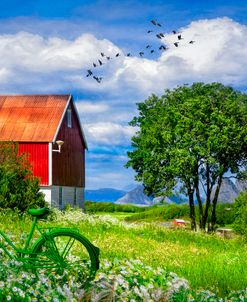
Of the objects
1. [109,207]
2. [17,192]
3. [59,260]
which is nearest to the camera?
[59,260]

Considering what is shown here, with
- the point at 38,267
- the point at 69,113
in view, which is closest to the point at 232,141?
the point at 69,113

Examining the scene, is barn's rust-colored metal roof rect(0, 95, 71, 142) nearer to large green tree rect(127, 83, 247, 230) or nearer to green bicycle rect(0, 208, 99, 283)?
large green tree rect(127, 83, 247, 230)

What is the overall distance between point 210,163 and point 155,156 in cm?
343

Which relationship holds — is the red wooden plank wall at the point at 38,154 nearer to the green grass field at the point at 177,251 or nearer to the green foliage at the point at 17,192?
the green foliage at the point at 17,192

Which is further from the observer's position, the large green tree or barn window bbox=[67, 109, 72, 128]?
barn window bbox=[67, 109, 72, 128]

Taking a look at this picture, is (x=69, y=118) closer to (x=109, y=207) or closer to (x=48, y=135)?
(x=48, y=135)

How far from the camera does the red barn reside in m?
38.8

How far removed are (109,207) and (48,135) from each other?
82.0 ft

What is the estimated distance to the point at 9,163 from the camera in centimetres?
3278

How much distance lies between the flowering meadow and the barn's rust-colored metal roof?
54.7 feet

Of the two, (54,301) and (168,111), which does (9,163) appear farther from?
(54,301)

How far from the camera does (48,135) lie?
38.7m

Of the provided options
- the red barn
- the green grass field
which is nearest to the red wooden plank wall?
the red barn

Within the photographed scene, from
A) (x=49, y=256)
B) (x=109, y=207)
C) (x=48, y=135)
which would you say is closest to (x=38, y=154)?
(x=48, y=135)
